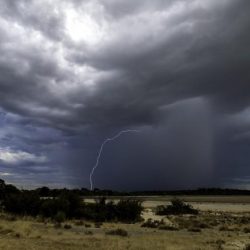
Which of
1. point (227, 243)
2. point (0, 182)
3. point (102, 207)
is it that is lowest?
point (227, 243)

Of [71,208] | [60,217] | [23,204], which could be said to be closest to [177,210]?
[71,208]

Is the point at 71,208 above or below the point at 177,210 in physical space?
below

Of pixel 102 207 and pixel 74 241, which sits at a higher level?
pixel 102 207

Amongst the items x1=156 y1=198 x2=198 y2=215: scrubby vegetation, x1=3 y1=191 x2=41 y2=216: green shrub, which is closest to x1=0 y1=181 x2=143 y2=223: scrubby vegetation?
x1=3 y1=191 x2=41 y2=216: green shrub

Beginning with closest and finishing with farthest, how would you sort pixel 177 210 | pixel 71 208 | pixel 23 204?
pixel 71 208, pixel 23 204, pixel 177 210

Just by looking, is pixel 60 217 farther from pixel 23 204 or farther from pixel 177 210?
pixel 177 210

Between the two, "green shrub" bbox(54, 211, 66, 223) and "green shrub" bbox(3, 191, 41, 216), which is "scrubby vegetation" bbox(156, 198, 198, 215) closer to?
"green shrub" bbox(3, 191, 41, 216)

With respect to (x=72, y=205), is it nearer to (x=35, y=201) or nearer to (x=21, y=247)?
(x=35, y=201)

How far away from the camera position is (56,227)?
45.4 m

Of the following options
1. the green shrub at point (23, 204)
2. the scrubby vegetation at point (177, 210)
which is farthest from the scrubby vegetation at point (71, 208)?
the scrubby vegetation at point (177, 210)

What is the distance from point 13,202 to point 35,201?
3.42 metres

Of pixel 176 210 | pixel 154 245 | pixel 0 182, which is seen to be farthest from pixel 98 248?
pixel 0 182

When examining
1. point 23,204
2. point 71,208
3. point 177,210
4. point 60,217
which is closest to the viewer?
point 60,217

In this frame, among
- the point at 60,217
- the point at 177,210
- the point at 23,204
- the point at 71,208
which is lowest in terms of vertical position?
the point at 60,217
